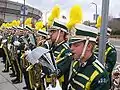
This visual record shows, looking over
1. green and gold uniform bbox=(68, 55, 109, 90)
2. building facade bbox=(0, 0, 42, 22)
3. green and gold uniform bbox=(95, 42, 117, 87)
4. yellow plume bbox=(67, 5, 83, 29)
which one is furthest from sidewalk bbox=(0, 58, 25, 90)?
building facade bbox=(0, 0, 42, 22)

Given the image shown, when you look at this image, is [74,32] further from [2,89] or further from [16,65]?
[16,65]

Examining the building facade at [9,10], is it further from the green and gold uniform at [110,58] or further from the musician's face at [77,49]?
the musician's face at [77,49]

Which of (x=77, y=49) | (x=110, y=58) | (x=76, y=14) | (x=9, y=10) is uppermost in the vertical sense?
(x=9, y=10)

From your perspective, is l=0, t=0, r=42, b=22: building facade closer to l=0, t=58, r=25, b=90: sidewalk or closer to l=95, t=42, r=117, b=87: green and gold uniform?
l=0, t=58, r=25, b=90: sidewalk

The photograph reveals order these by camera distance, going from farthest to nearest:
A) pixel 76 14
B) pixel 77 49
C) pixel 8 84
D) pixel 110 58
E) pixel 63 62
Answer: pixel 8 84 < pixel 110 58 < pixel 63 62 < pixel 76 14 < pixel 77 49

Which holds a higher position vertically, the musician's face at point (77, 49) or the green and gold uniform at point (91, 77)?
the musician's face at point (77, 49)

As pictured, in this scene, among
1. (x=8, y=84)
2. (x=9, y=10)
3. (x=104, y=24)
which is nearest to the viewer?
(x=104, y=24)

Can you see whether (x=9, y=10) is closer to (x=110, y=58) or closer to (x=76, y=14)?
(x=110, y=58)

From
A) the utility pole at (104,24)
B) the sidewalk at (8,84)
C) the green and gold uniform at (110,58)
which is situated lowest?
the sidewalk at (8,84)

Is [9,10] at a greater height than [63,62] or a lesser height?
greater

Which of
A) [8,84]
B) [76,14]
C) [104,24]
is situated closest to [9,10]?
[8,84]

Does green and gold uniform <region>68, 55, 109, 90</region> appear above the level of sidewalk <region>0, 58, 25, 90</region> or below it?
above

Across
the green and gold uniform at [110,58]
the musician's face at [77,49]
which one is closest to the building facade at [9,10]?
the green and gold uniform at [110,58]

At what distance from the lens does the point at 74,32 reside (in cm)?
276
